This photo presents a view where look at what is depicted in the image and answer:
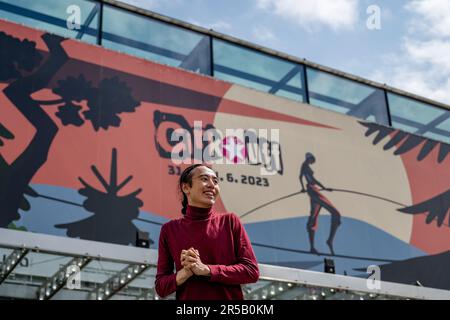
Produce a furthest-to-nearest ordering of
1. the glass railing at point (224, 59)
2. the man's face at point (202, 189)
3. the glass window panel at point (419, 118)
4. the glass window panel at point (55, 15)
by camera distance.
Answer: the glass window panel at point (419, 118), the glass railing at point (224, 59), the glass window panel at point (55, 15), the man's face at point (202, 189)

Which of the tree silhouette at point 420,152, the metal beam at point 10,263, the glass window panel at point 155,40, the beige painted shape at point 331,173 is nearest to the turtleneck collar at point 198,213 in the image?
the metal beam at point 10,263

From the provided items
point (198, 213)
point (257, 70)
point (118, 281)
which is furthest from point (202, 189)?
point (257, 70)

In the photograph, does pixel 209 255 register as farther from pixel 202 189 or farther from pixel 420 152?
pixel 420 152

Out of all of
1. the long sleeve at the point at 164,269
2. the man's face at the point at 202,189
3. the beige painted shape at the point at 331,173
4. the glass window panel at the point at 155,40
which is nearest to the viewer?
the long sleeve at the point at 164,269

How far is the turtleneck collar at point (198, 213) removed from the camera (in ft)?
8.45

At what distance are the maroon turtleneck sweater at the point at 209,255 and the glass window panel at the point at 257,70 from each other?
12.0 m

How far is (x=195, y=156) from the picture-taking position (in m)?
12.8

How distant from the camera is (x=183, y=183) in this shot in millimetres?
2705

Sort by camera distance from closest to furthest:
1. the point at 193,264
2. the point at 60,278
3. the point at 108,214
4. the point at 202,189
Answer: the point at 193,264 → the point at 202,189 → the point at 60,278 → the point at 108,214

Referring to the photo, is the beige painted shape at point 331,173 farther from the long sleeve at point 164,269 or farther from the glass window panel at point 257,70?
the long sleeve at point 164,269

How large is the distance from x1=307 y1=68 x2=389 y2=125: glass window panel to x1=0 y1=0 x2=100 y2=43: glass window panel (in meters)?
5.82

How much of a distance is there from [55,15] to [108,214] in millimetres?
4484

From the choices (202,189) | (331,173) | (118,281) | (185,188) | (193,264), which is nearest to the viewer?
(193,264)

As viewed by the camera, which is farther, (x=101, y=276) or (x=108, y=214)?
(x=108, y=214)
